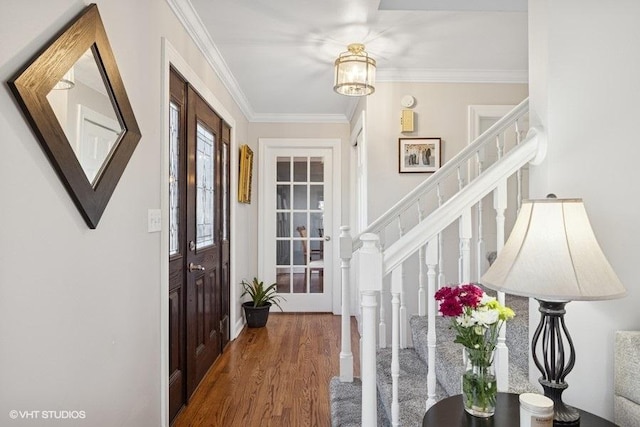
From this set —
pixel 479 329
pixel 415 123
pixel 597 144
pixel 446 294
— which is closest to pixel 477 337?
pixel 479 329

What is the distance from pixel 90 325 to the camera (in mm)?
1335

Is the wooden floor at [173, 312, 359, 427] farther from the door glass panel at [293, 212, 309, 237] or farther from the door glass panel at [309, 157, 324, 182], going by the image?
the door glass panel at [309, 157, 324, 182]

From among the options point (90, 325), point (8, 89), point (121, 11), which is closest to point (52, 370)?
point (90, 325)

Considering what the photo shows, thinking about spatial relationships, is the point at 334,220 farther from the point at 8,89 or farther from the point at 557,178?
the point at 8,89

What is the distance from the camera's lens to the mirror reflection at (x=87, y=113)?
1171 mm

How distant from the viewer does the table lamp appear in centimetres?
101

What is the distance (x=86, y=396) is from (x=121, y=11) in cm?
145

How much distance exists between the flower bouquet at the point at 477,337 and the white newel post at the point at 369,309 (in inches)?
10.6

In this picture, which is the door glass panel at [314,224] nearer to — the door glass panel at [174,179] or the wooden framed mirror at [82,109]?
the door glass panel at [174,179]

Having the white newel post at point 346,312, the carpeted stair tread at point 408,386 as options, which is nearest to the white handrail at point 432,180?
the white newel post at point 346,312

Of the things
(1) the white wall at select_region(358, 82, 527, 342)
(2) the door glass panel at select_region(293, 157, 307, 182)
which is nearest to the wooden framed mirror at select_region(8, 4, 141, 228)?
(1) the white wall at select_region(358, 82, 527, 342)

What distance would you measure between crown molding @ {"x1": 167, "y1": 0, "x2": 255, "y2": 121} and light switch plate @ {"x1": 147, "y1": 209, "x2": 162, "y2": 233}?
109cm

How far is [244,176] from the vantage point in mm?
3967

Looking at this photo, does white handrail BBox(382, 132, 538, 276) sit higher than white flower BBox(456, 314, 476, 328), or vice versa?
white handrail BBox(382, 132, 538, 276)
